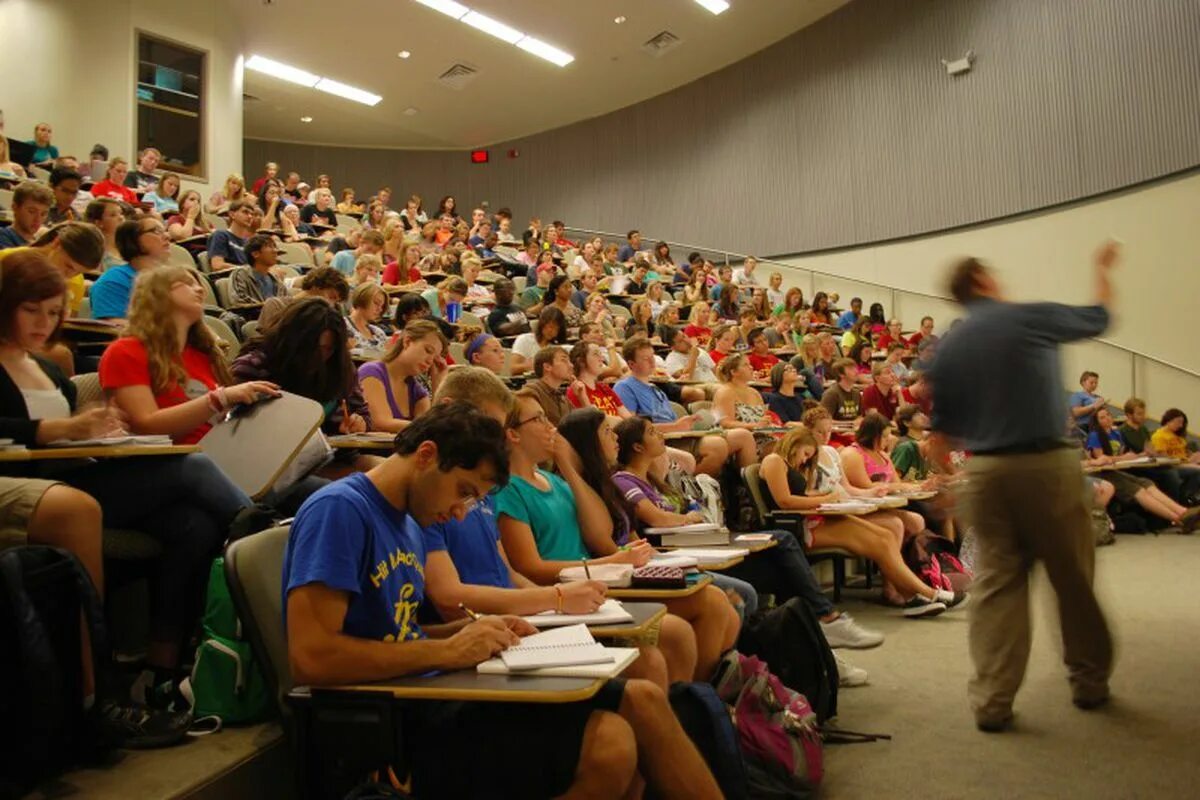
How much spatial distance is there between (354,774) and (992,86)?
38.6 feet

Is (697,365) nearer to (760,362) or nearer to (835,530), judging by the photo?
(760,362)

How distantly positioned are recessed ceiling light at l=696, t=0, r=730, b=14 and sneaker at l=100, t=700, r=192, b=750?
39.4 ft

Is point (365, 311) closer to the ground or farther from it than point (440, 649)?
farther from it

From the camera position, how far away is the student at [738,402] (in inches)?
237

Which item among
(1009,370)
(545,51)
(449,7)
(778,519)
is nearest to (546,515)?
(1009,370)

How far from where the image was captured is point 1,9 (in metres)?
9.86

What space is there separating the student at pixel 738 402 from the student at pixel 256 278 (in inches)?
114

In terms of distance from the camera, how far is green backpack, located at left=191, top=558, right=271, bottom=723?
201cm

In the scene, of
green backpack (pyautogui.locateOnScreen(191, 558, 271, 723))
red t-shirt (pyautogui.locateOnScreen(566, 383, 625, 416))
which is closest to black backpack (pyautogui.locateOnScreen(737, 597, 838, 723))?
green backpack (pyautogui.locateOnScreen(191, 558, 271, 723))

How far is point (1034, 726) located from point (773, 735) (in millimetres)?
1017

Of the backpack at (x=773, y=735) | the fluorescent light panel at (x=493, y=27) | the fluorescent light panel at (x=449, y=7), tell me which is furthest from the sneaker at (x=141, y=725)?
the fluorescent light panel at (x=493, y=27)

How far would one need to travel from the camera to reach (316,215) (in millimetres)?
10758

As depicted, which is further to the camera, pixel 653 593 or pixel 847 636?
pixel 847 636

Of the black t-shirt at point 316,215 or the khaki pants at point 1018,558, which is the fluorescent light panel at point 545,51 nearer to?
the black t-shirt at point 316,215
